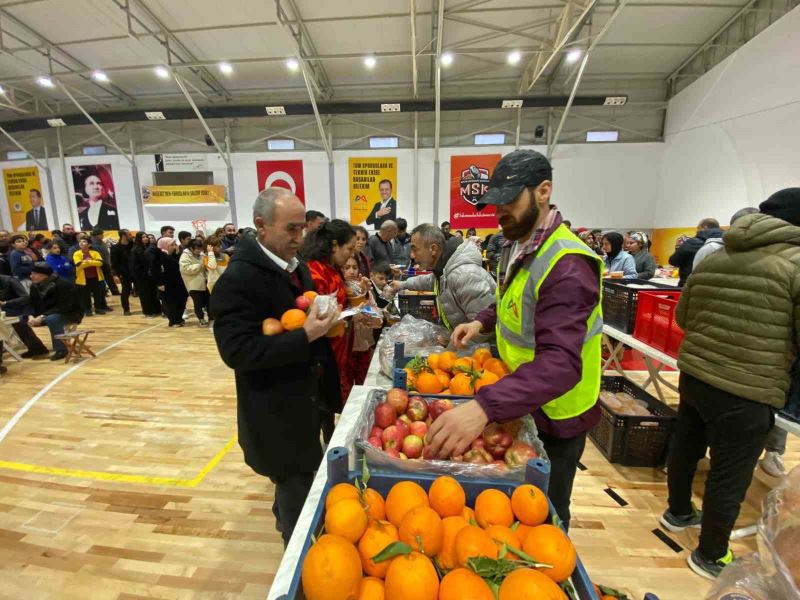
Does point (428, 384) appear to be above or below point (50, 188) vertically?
below

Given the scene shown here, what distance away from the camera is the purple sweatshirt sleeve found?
884 mm

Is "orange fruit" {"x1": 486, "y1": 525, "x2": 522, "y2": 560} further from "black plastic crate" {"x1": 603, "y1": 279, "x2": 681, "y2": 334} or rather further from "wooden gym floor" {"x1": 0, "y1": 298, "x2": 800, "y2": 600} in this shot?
"black plastic crate" {"x1": 603, "y1": 279, "x2": 681, "y2": 334}

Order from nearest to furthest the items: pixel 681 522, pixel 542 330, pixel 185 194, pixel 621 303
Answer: pixel 542 330 → pixel 681 522 → pixel 621 303 → pixel 185 194

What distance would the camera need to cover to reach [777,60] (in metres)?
6.94

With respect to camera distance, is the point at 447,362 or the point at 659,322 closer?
the point at 447,362

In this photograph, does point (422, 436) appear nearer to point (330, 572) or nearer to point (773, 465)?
point (330, 572)

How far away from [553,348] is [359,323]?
62.8 inches

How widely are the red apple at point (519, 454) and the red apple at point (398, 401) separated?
38 centimetres

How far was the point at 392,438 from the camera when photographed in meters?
1.11

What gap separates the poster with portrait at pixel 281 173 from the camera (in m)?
12.5

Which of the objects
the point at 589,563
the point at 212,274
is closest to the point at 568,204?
the point at 212,274

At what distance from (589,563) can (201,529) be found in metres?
2.23

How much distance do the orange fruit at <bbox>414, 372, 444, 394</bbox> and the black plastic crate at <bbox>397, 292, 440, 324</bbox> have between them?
212cm

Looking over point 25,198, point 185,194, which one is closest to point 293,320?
point 185,194
